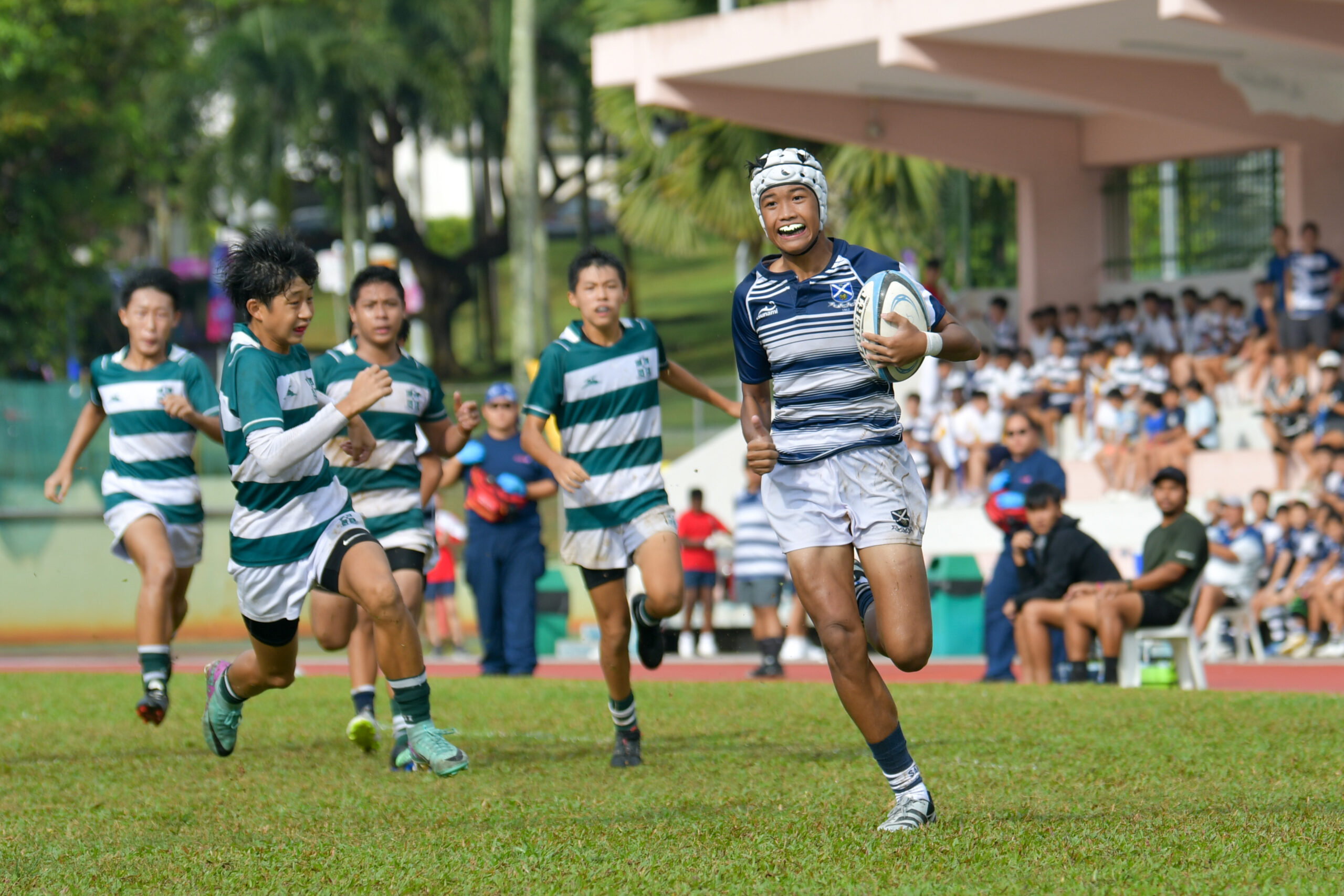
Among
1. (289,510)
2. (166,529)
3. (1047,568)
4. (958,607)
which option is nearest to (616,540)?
(289,510)

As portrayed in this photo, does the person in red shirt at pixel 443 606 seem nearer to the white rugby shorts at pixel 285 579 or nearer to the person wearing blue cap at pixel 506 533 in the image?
the person wearing blue cap at pixel 506 533

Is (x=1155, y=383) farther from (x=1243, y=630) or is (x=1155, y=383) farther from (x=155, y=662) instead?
(x=155, y=662)

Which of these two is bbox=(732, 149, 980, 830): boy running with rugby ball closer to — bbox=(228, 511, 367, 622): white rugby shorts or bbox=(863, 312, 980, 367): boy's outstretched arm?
bbox=(863, 312, 980, 367): boy's outstretched arm

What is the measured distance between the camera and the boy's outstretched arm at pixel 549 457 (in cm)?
770

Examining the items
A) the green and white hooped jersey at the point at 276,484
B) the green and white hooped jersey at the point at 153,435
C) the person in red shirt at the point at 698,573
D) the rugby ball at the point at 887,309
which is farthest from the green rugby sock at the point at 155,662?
the person in red shirt at the point at 698,573

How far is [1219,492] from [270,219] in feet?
89.3

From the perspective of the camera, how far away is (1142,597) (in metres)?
11.7

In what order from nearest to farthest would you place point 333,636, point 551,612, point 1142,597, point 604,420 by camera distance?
point 333,636, point 604,420, point 1142,597, point 551,612

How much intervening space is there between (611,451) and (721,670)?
27.2 ft

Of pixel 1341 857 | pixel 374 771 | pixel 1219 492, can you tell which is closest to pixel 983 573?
pixel 1219 492

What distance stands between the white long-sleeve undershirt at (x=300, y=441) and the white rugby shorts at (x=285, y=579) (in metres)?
0.56

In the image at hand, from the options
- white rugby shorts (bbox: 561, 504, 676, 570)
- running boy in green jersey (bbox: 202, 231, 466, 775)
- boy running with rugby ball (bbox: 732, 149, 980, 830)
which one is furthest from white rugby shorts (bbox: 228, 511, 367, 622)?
boy running with rugby ball (bbox: 732, 149, 980, 830)

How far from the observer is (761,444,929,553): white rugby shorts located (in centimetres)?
580

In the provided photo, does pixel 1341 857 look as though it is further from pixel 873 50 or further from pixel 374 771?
pixel 873 50
